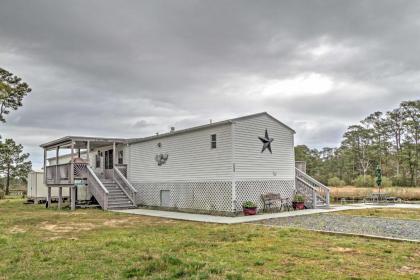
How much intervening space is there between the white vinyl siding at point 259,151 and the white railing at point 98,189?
22.7 ft

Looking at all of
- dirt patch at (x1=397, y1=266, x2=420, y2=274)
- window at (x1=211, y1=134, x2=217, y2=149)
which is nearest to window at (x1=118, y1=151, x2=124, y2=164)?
window at (x1=211, y1=134, x2=217, y2=149)

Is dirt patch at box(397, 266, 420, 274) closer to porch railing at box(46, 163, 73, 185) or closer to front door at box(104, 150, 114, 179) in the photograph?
porch railing at box(46, 163, 73, 185)

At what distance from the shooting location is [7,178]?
39281 mm

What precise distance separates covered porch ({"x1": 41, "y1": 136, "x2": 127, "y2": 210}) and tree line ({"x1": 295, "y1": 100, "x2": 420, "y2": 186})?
25.3 meters

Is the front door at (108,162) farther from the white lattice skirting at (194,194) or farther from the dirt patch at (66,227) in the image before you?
the dirt patch at (66,227)

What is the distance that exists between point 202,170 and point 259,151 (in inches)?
101

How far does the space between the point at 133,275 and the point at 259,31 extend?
1080cm

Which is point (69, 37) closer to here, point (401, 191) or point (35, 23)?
point (35, 23)

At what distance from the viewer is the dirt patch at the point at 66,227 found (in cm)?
998

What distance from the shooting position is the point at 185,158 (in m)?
15.8

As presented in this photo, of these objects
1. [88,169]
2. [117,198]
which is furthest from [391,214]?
[88,169]

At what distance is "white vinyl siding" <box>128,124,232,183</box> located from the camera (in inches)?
555

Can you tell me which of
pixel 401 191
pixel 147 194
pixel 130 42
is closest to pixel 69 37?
pixel 130 42

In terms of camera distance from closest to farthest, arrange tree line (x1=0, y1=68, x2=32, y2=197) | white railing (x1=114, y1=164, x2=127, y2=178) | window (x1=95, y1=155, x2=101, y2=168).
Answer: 1. white railing (x1=114, y1=164, x2=127, y2=178)
2. window (x1=95, y1=155, x2=101, y2=168)
3. tree line (x1=0, y1=68, x2=32, y2=197)
